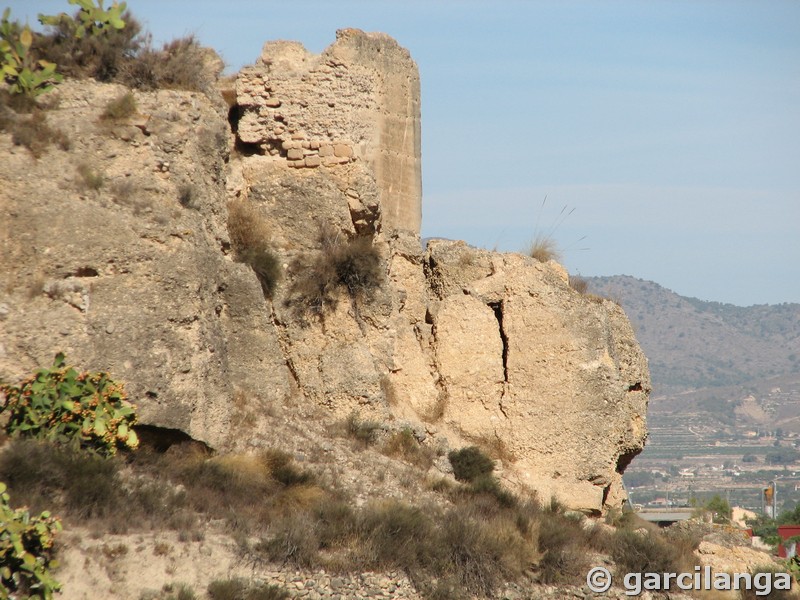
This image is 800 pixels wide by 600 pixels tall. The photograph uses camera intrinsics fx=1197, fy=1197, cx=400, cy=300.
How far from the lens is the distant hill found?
17150cm

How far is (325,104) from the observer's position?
18000 millimetres

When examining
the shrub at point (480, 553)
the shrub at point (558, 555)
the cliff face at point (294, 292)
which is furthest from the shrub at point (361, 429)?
the shrub at point (558, 555)

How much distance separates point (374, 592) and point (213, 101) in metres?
7.33

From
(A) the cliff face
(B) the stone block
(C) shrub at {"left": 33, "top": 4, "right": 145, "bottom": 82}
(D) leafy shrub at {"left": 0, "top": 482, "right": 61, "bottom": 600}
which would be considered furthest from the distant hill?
(D) leafy shrub at {"left": 0, "top": 482, "right": 61, "bottom": 600}

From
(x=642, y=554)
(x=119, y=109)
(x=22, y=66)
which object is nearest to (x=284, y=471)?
(x=119, y=109)

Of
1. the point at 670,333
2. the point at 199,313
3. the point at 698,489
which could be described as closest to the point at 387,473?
the point at 199,313

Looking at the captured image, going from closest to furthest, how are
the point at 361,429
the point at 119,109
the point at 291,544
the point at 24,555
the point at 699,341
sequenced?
the point at 24,555 → the point at 291,544 → the point at 119,109 → the point at 361,429 → the point at 699,341

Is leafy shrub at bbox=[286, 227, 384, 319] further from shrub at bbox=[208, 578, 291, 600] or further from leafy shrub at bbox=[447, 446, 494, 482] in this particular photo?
shrub at bbox=[208, 578, 291, 600]

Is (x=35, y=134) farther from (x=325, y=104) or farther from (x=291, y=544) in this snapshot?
(x=291, y=544)

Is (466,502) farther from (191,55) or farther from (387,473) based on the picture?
(191,55)

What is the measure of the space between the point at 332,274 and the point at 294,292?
2.01ft

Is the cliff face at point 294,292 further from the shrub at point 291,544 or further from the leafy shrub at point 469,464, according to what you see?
the shrub at point 291,544

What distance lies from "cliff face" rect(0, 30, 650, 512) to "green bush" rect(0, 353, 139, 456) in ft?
0.97

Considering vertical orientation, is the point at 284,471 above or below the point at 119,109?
below
